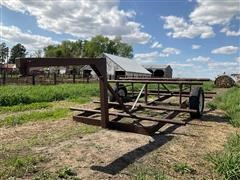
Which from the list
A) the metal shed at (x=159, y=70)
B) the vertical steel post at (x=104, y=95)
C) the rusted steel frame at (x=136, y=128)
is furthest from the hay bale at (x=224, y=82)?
the metal shed at (x=159, y=70)

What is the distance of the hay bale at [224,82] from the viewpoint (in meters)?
32.7

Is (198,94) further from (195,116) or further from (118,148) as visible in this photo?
(118,148)

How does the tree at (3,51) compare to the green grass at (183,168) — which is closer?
the green grass at (183,168)

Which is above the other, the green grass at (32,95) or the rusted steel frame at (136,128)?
→ the green grass at (32,95)

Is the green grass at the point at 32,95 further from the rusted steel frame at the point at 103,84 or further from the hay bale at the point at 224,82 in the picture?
the hay bale at the point at 224,82

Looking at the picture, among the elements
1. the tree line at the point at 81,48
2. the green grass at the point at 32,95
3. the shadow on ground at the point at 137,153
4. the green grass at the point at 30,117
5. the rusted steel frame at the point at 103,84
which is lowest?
the shadow on ground at the point at 137,153

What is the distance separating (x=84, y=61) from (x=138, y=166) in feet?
6.27

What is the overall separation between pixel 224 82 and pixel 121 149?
99.1ft

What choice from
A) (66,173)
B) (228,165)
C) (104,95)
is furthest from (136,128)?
(66,173)

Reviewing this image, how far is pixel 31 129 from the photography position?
21.3 feet

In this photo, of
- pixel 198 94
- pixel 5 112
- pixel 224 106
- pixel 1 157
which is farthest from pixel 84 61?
pixel 224 106

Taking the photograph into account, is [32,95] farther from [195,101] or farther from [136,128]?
[136,128]

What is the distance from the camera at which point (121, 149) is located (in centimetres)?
502

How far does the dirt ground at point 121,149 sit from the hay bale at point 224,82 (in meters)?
26.9
